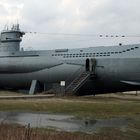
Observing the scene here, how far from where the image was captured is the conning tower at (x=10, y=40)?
5269cm

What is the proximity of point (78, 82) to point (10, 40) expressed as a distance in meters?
14.0

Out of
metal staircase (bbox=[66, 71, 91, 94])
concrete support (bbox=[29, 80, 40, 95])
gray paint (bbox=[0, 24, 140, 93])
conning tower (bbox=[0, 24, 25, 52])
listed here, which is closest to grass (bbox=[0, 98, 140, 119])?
gray paint (bbox=[0, 24, 140, 93])

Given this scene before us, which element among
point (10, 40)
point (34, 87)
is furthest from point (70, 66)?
point (10, 40)

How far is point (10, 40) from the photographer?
173 feet

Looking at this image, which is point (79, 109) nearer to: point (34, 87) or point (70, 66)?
point (70, 66)

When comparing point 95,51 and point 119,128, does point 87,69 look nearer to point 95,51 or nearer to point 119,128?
point 95,51

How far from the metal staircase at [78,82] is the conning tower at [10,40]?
12.4 meters

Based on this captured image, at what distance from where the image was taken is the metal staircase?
141 feet

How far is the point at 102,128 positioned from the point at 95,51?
28.5 meters

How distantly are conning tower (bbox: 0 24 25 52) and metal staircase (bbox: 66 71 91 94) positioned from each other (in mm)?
12414

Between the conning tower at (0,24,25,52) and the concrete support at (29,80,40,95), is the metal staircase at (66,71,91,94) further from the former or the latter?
the conning tower at (0,24,25,52)

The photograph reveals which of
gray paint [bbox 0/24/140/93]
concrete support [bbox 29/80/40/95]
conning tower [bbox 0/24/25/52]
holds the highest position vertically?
conning tower [bbox 0/24/25/52]

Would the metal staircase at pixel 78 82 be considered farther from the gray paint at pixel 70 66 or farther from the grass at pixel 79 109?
the grass at pixel 79 109

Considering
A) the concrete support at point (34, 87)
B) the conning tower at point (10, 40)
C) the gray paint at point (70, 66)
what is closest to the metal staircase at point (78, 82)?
the gray paint at point (70, 66)
